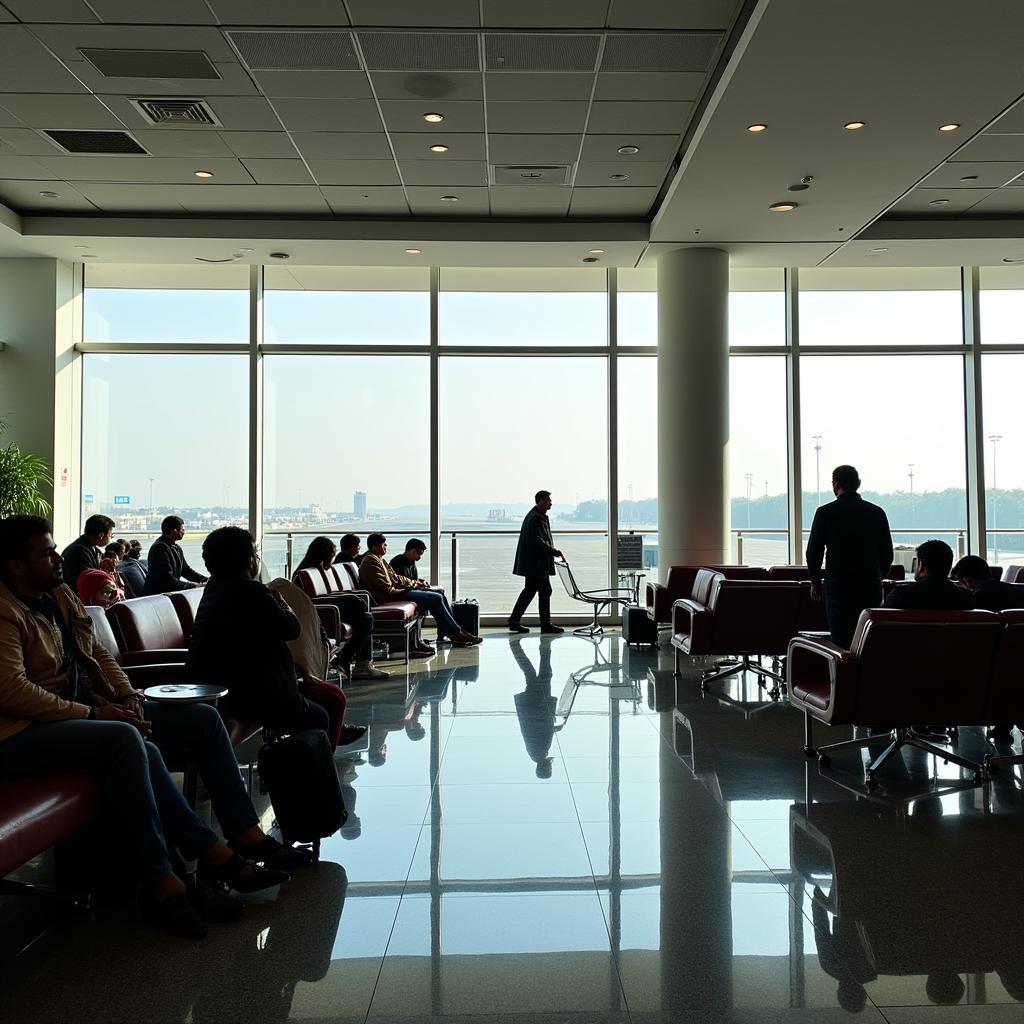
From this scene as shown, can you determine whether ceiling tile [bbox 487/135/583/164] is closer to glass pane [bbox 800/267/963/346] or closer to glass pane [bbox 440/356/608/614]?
glass pane [bbox 440/356/608/614]

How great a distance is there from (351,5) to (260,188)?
3587mm

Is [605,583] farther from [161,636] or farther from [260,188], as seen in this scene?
[161,636]

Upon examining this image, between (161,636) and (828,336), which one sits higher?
(828,336)

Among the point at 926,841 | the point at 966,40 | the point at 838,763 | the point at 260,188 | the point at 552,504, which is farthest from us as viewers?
the point at 552,504

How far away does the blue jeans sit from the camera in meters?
9.05

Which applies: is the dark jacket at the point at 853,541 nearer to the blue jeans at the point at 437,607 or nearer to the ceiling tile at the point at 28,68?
the blue jeans at the point at 437,607

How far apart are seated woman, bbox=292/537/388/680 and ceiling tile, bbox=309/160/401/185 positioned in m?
3.45

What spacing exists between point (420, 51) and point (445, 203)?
318cm

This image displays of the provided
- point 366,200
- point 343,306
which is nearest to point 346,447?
point 343,306

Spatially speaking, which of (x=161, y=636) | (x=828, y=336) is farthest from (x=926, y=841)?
(x=828, y=336)

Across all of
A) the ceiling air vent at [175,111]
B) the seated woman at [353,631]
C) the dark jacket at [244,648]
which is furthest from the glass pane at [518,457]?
the dark jacket at [244,648]

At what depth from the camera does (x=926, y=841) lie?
353 cm

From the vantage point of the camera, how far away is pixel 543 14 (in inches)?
225

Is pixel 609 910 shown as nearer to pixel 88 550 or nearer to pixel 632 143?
pixel 88 550
